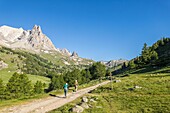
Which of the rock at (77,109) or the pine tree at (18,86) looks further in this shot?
the pine tree at (18,86)

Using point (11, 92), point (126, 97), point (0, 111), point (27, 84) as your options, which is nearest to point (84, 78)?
point (27, 84)

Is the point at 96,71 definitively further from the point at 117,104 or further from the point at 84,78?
the point at 117,104

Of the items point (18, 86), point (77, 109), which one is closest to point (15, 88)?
point (18, 86)

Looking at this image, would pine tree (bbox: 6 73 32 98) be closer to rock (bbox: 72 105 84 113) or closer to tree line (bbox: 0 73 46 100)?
tree line (bbox: 0 73 46 100)

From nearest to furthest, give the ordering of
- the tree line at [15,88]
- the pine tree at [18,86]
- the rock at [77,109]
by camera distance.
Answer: the rock at [77,109] → the tree line at [15,88] → the pine tree at [18,86]

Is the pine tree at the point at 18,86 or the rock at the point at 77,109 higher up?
the pine tree at the point at 18,86

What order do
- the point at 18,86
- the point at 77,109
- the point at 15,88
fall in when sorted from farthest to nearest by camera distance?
the point at 18,86
the point at 15,88
the point at 77,109

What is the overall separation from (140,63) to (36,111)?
14398 centimetres

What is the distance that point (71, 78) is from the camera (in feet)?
484

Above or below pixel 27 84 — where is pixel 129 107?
below

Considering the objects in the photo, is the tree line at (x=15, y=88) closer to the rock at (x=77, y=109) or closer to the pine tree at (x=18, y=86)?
the pine tree at (x=18, y=86)

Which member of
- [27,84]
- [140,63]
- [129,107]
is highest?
[140,63]

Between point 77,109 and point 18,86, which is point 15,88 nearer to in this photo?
point 18,86

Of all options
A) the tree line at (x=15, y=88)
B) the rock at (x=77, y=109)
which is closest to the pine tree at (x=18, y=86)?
the tree line at (x=15, y=88)
